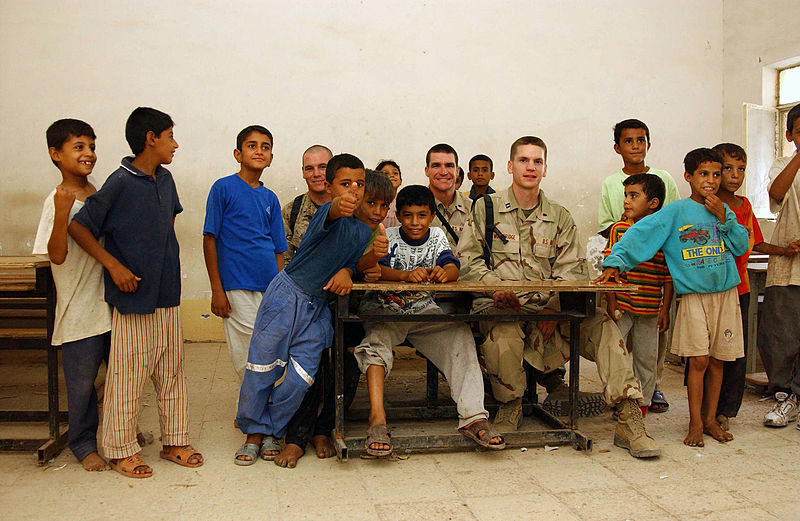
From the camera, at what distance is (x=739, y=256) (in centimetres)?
384

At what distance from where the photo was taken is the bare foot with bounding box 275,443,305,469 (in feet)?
10.5

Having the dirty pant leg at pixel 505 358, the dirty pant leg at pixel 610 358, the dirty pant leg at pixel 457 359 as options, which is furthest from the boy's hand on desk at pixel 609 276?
the dirty pant leg at pixel 457 359

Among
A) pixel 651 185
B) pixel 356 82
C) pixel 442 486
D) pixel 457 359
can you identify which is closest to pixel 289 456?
pixel 442 486

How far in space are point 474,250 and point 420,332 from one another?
0.61 meters

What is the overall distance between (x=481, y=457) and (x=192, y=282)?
376 cm

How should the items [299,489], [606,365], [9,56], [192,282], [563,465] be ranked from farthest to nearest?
1. [192,282]
2. [9,56]
3. [606,365]
4. [563,465]
5. [299,489]

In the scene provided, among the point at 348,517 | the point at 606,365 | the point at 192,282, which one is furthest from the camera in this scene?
the point at 192,282

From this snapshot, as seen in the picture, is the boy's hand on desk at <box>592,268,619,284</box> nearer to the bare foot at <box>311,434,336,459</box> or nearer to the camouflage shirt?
the camouflage shirt

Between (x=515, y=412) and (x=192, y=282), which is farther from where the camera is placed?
(x=192, y=282)

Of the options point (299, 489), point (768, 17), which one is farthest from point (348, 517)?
point (768, 17)

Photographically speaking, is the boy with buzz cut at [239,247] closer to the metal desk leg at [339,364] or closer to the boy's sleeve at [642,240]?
the metal desk leg at [339,364]

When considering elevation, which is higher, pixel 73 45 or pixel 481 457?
pixel 73 45

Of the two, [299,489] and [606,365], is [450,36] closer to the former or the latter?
[606,365]

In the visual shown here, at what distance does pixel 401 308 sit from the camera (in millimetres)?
3564
